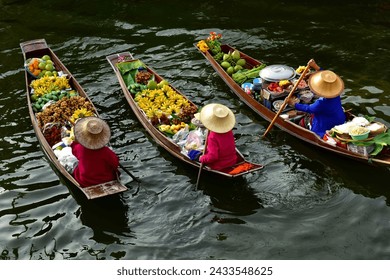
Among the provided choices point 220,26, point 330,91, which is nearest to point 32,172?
point 330,91

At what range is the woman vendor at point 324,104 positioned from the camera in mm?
8797

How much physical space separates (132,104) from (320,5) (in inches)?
342

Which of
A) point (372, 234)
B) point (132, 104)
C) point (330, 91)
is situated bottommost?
point (372, 234)

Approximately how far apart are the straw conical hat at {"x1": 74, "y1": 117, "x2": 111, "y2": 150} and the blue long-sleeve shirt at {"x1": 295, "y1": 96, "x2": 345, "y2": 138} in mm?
4159

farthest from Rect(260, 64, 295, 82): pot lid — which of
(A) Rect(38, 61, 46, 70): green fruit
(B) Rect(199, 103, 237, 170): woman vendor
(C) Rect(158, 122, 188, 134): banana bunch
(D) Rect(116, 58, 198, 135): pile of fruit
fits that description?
(A) Rect(38, 61, 46, 70): green fruit

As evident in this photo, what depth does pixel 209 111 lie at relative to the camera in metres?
8.13

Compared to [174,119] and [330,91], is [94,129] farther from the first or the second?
[330,91]

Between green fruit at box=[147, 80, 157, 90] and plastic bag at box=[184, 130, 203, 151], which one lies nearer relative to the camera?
plastic bag at box=[184, 130, 203, 151]

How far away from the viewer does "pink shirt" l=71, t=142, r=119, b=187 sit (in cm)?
786

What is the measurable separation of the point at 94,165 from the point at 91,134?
615mm

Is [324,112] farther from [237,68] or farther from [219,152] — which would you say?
[237,68]

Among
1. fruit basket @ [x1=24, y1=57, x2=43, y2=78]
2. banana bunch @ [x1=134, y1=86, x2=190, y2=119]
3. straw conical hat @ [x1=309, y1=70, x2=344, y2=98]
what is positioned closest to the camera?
straw conical hat @ [x1=309, y1=70, x2=344, y2=98]

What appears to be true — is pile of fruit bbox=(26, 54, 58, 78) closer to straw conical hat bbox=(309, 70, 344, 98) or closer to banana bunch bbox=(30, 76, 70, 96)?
banana bunch bbox=(30, 76, 70, 96)

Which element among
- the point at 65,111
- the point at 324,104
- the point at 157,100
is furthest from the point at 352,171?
the point at 65,111
